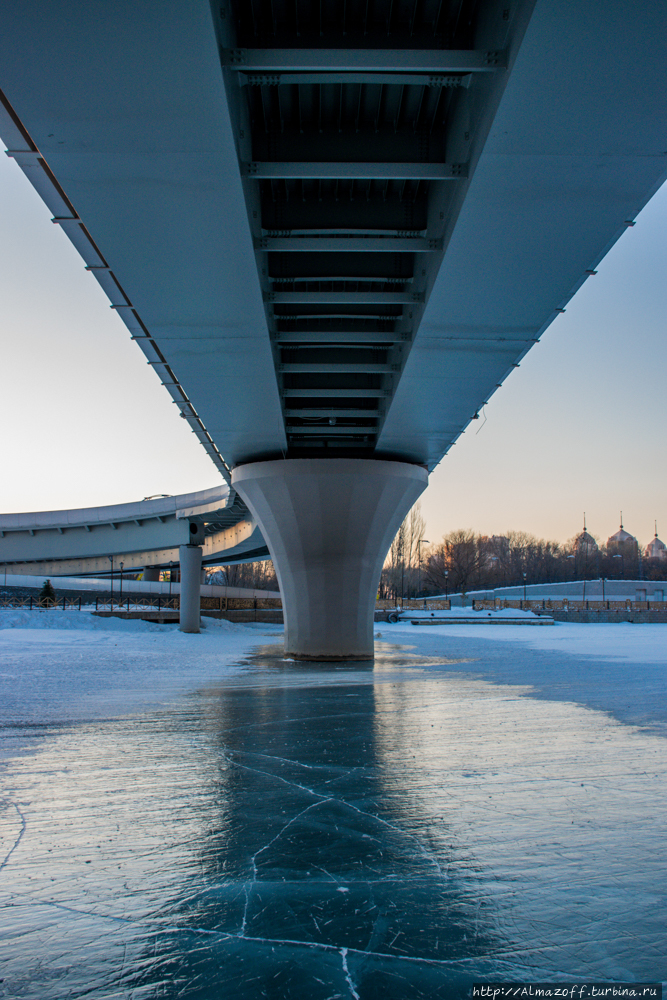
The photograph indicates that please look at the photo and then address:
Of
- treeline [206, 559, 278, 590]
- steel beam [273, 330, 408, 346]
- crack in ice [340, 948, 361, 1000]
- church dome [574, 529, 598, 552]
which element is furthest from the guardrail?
church dome [574, 529, 598, 552]

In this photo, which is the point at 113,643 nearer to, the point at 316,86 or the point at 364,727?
the point at 364,727

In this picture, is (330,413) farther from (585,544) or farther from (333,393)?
(585,544)

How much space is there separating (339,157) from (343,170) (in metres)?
0.33

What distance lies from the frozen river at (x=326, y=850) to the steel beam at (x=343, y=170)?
21.5 ft

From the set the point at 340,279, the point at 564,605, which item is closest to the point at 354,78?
the point at 340,279

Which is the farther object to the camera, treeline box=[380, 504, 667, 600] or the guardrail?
treeline box=[380, 504, 667, 600]

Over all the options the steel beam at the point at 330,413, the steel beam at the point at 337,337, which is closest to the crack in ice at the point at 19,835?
the steel beam at the point at 337,337

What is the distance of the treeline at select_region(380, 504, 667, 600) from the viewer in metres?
109

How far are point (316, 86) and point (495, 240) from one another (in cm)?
272

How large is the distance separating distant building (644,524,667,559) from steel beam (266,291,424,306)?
173m

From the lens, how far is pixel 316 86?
318 inches

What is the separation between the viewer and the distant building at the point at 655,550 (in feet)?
550

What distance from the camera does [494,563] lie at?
5340 inches

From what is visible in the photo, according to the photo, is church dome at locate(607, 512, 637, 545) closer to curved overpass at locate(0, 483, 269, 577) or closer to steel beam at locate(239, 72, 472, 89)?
curved overpass at locate(0, 483, 269, 577)
